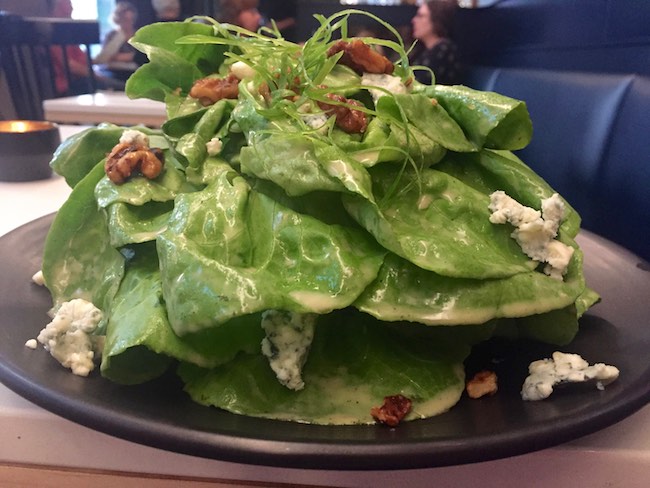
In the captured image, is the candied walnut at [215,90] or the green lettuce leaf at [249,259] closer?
the green lettuce leaf at [249,259]

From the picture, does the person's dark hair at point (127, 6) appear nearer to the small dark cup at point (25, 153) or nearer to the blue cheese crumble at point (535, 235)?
the small dark cup at point (25, 153)

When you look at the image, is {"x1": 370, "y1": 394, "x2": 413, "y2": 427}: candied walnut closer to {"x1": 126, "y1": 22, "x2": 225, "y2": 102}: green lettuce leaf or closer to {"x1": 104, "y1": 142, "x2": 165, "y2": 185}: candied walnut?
{"x1": 104, "y1": 142, "x2": 165, "y2": 185}: candied walnut

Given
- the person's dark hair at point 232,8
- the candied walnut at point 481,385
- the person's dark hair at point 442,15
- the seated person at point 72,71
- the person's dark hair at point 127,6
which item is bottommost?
the seated person at point 72,71

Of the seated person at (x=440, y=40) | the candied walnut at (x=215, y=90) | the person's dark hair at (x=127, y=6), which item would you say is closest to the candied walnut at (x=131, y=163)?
the candied walnut at (x=215, y=90)

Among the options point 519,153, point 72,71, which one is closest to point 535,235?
point 519,153

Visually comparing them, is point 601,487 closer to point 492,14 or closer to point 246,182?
point 246,182

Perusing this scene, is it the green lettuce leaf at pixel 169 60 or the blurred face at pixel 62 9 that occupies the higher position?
the green lettuce leaf at pixel 169 60
